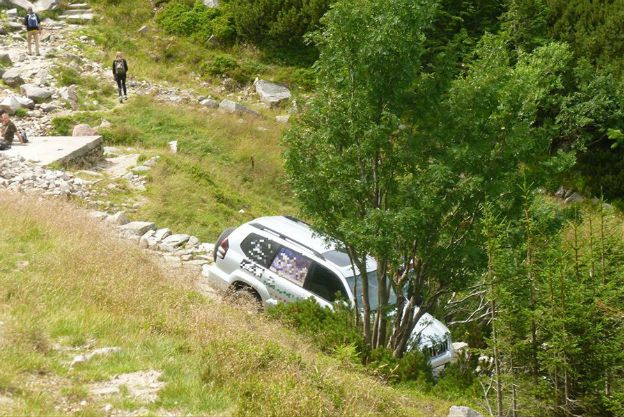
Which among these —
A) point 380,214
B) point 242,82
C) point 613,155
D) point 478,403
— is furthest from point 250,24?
point 478,403

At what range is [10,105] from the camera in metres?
19.6

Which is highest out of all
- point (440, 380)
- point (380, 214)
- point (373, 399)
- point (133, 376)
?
point (380, 214)

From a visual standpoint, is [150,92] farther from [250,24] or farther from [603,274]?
[603,274]

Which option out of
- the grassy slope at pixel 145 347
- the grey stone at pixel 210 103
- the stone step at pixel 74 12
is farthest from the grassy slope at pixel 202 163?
the stone step at pixel 74 12

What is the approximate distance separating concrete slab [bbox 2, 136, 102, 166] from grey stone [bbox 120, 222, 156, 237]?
3.70 m

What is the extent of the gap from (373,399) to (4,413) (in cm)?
337

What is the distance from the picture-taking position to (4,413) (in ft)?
17.4

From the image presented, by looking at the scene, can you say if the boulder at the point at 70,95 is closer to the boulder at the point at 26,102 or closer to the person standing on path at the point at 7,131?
the boulder at the point at 26,102

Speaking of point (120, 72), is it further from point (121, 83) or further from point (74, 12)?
point (74, 12)

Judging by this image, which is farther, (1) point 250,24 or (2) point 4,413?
(1) point 250,24

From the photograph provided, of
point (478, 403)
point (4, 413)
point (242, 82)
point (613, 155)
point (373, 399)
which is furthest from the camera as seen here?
point (242, 82)

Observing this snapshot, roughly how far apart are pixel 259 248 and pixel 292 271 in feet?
2.38

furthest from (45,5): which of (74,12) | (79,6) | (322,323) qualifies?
(322,323)

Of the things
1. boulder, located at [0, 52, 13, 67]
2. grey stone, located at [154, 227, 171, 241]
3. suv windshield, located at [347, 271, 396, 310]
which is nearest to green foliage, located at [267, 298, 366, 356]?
suv windshield, located at [347, 271, 396, 310]
